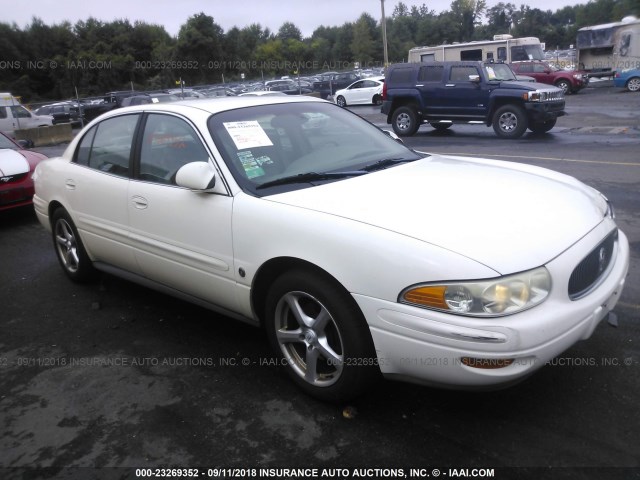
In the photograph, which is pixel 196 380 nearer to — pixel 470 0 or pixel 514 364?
pixel 514 364

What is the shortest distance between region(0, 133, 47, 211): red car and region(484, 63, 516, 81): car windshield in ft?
35.2

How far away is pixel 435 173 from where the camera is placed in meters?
3.49

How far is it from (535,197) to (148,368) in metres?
2.54

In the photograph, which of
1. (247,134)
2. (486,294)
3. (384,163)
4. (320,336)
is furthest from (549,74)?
(486,294)

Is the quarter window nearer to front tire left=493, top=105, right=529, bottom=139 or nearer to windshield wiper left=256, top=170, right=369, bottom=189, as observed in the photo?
windshield wiper left=256, top=170, right=369, bottom=189

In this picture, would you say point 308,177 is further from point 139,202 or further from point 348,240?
point 139,202

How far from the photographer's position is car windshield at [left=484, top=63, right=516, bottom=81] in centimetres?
1395

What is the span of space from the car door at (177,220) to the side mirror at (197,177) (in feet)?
0.22

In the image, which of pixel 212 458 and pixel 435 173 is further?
pixel 435 173

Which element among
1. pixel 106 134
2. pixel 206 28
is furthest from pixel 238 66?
pixel 106 134

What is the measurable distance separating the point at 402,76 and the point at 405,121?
47.9 inches

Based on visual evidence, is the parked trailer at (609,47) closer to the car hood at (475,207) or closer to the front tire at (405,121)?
the front tire at (405,121)

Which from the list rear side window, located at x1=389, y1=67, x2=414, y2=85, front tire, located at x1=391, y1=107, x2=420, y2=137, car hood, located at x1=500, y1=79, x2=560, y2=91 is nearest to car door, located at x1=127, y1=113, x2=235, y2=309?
car hood, located at x1=500, y1=79, x2=560, y2=91

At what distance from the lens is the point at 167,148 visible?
377 centimetres
